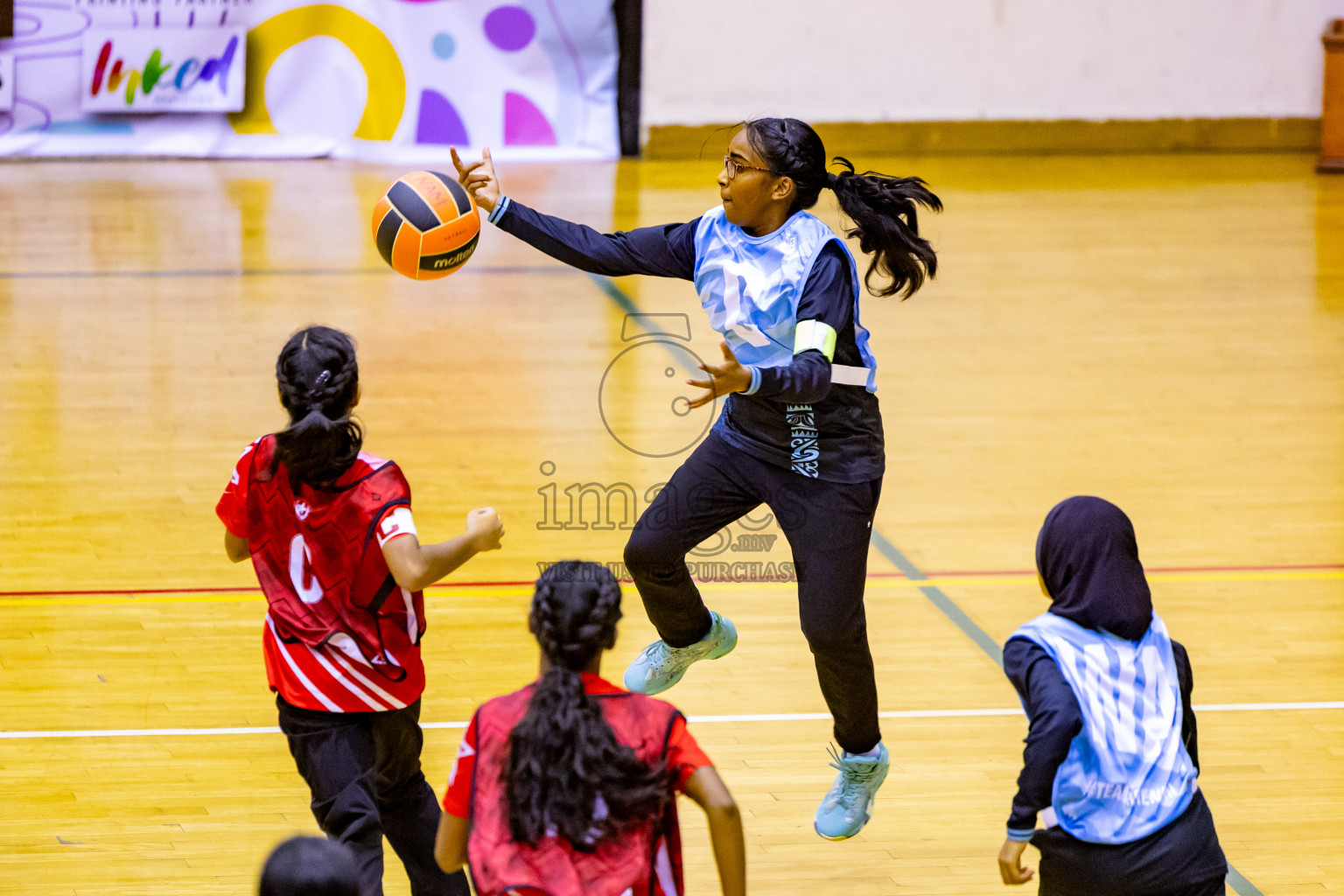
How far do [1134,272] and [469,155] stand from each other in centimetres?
558

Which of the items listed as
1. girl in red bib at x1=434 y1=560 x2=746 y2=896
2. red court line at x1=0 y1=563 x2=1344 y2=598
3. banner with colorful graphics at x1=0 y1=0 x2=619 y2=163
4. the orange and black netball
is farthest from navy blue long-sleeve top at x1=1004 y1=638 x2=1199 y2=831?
banner with colorful graphics at x1=0 y1=0 x2=619 y2=163

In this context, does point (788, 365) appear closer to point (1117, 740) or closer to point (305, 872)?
point (1117, 740)

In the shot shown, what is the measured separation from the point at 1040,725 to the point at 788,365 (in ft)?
3.81

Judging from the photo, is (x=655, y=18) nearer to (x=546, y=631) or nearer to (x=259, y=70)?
(x=259, y=70)

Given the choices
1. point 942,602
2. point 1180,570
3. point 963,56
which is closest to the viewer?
point 942,602

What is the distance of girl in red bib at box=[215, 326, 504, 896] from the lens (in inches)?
115

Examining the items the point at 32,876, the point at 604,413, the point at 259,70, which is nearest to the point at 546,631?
the point at 32,876

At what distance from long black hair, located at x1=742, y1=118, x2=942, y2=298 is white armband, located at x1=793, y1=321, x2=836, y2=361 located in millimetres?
256

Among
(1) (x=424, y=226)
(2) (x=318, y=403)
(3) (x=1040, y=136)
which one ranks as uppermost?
(3) (x=1040, y=136)

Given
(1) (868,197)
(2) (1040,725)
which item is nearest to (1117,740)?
(2) (1040,725)

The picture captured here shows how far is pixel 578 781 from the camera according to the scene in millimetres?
2289

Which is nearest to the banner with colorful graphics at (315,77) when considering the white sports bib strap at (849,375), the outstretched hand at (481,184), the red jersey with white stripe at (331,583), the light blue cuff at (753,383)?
the outstretched hand at (481,184)

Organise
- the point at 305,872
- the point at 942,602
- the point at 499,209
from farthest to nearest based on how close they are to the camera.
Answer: the point at 942,602 < the point at 499,209 < the point at 305,872

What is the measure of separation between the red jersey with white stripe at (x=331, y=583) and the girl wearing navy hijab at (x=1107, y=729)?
124cm
